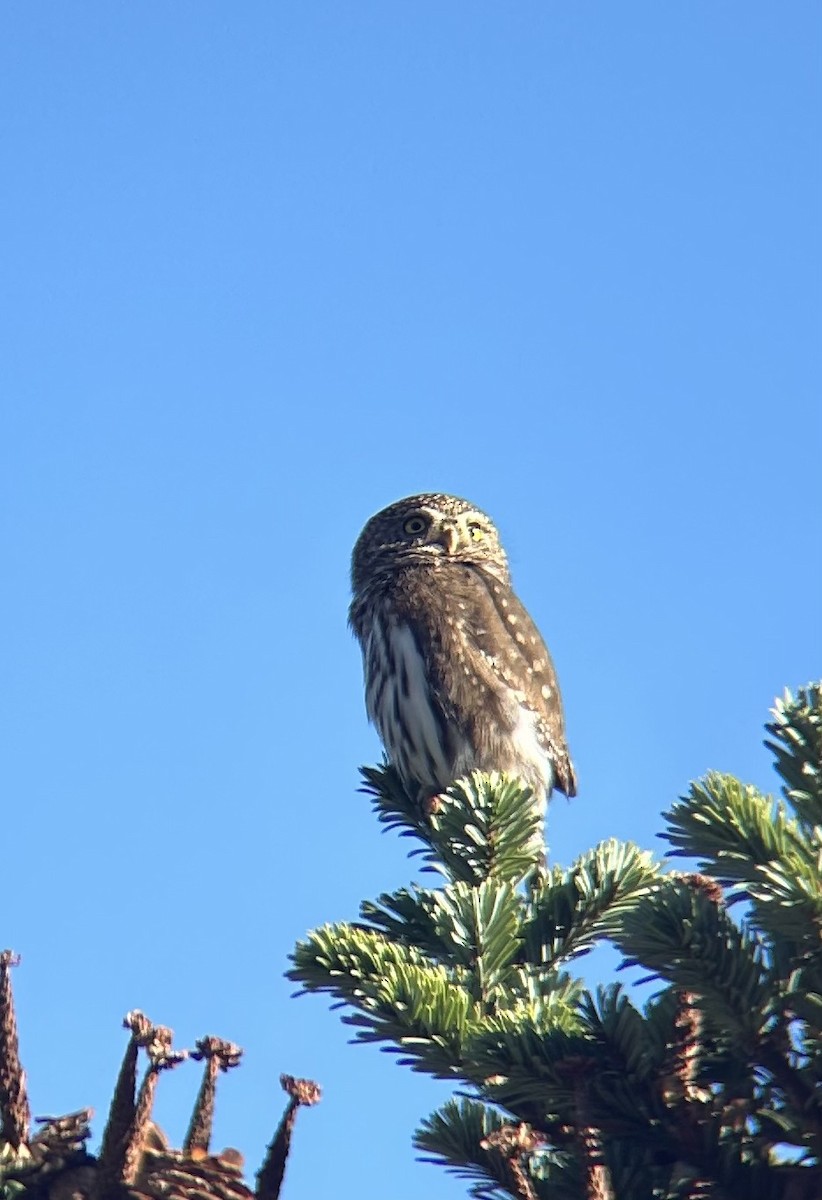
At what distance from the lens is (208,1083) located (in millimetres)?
1734

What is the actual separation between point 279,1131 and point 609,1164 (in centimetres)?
41

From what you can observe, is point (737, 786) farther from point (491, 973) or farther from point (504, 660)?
point (504, 660)

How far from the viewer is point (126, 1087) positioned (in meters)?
1.63

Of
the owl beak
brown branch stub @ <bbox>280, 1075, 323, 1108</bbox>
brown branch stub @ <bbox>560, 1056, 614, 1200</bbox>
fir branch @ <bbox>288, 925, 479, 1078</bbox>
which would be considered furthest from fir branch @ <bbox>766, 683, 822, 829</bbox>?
the owl beak

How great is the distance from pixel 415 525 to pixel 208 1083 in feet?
15.6

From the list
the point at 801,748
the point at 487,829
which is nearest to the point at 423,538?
the point at 487,829

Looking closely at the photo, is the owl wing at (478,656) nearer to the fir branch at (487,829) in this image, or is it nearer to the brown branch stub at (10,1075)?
the fir branch at (487,829)

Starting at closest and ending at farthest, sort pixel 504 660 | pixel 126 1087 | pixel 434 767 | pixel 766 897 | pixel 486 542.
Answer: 1. pixel 126 1087
2. pixel 766 897
3. pixel 434 767
4. pixel 504 660
5. pixel 486 542

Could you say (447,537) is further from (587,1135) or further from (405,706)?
(587,1135)

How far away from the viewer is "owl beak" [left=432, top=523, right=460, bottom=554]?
20.8 ft

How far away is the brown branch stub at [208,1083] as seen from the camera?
1.72m

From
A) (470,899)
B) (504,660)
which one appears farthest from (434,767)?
(470,899)

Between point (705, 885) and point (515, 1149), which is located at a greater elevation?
point (705, 885)

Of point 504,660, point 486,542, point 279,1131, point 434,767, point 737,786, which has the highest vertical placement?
point 486,542
